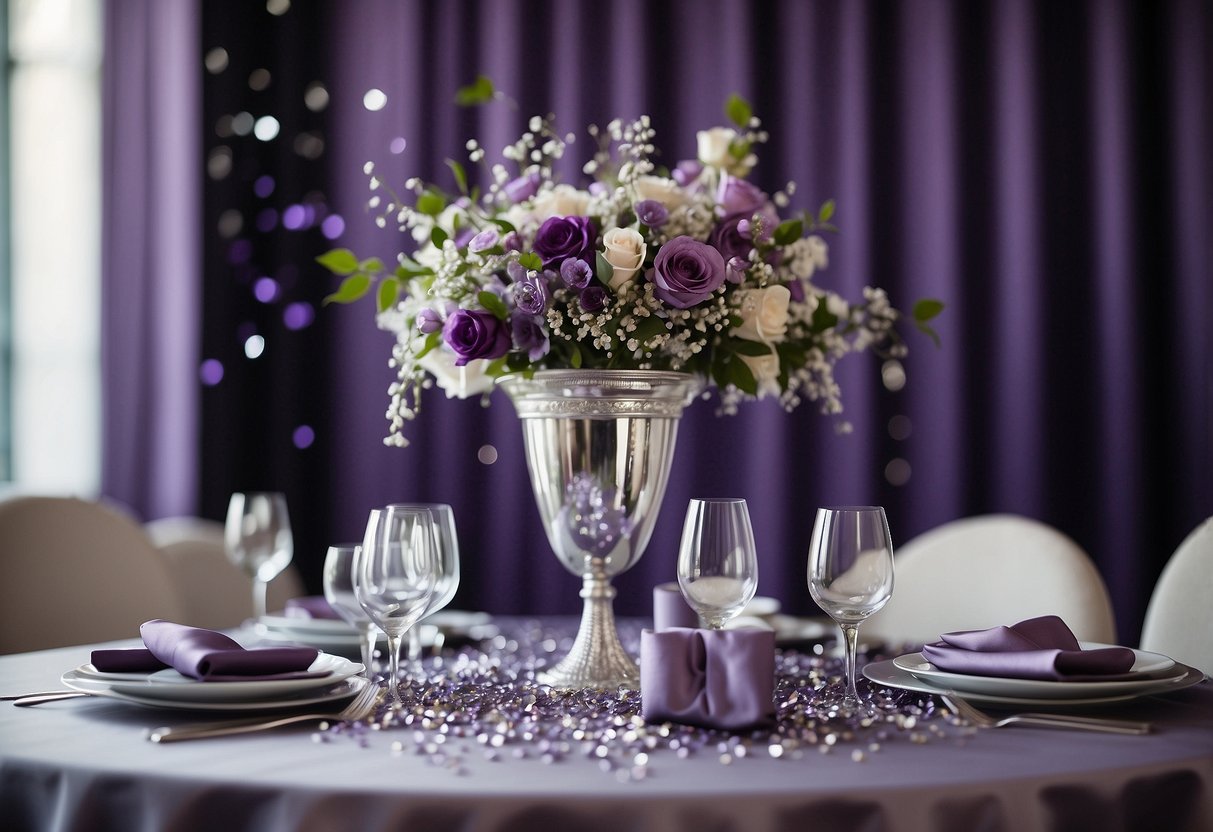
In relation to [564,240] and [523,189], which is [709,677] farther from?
[523,189]

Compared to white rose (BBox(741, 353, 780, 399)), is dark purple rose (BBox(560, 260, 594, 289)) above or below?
above

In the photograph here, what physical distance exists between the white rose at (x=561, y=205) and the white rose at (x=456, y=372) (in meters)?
0.21

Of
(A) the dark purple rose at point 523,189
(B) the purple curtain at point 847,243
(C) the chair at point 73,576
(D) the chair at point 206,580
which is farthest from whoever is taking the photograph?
(B) the purple curtain at point 847,243

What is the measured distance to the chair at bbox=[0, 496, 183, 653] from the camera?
1.80m

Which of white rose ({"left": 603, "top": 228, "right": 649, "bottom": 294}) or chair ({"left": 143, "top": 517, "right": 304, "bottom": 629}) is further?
chair ({"left": 143, "top": 517, "right": 304, "bottom": 629})

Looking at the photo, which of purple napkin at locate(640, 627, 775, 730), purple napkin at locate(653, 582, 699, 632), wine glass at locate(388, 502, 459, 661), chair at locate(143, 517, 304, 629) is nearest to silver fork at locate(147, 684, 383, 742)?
wine glass at locate(388, 502, 459, 661)

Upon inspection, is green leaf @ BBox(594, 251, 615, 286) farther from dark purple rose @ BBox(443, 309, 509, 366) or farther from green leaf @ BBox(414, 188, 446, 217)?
green leaf @ BBox(414, 188, 446, 217)

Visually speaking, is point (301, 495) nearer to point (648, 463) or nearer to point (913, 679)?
point (648, 463)

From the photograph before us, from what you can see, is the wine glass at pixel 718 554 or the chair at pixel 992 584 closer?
the wine glass at pixel 718 554

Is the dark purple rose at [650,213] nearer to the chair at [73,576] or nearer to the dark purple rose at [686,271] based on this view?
the dark purple rose at [686,271]

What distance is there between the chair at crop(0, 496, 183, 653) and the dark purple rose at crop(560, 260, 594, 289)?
105cm

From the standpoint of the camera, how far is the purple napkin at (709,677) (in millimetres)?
1042

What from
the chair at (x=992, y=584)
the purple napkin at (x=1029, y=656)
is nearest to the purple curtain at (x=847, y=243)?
the chair at (x=992, y=584)

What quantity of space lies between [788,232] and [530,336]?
14.3 inches
